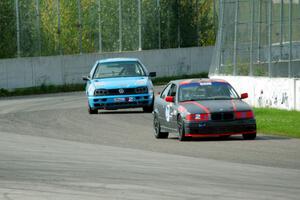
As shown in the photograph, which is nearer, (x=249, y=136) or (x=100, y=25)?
(x=249, y=136)

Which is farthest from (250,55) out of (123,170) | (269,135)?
(123,170)

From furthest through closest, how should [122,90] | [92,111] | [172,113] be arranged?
[92,111] → [122,90] → [172,113]

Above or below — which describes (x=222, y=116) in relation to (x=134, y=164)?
above

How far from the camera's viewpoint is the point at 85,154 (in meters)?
20.5

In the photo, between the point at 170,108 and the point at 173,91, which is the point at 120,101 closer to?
the point at 173,91

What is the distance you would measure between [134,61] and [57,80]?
17.2 meters

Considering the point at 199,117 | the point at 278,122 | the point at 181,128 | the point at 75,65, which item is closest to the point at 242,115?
the point at 199,117

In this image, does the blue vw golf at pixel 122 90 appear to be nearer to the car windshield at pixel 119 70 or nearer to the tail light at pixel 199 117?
the car windshield at pixel 119 70

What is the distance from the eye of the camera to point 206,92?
79.4 feet

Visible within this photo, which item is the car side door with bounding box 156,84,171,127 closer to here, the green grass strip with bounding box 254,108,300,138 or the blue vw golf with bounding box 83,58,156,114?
the green grass strip with bounding box 254,108,300,138

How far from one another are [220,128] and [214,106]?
1.83 ft

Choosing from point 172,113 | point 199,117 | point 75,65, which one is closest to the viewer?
point 199,117

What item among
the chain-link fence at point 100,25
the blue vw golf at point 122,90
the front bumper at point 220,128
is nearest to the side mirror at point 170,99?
the front bumper at point 220,128

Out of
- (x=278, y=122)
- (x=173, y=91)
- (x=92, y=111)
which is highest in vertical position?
(x=173, y=91)
